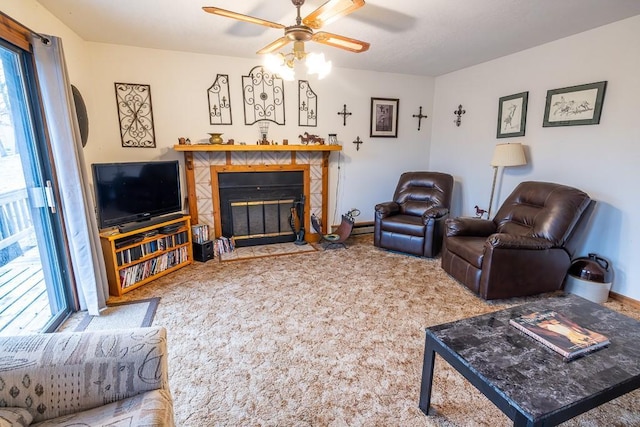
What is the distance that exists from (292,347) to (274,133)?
115 inches

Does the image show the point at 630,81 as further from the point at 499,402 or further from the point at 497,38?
A: the point at 499,402

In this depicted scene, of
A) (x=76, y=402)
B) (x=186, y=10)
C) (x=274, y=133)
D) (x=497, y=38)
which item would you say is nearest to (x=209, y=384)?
(x=76, y=402)

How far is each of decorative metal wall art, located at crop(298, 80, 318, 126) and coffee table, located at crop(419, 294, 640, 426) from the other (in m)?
3.38

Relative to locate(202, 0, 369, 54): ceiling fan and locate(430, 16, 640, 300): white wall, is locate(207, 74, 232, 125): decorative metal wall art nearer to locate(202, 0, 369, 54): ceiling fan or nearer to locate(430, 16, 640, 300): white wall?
locate(202, 0, 369, 54): ceiling fan

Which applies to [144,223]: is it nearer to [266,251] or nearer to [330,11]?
[266,251]

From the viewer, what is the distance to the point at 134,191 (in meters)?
3.01

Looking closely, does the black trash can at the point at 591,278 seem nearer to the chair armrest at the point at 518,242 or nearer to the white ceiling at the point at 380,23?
the chair armrest at the point at 518,242

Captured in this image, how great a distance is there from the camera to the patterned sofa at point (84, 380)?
1008mm

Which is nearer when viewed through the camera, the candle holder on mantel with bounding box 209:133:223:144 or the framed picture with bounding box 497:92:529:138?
the framed picture with bounding box 497:92:529:138

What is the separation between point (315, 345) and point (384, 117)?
3.61 meters

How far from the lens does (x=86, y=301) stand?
96.6 inches

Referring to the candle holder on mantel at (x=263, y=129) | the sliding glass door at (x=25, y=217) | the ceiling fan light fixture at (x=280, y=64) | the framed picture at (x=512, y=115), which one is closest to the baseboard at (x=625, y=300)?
the framed picture at (x=512, y=115)

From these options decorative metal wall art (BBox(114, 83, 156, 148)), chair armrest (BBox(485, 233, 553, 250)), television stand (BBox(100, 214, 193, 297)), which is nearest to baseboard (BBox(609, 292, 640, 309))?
chair armrest (BBox(485, 233, 553, 250))

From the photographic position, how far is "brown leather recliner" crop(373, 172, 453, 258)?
3713 mm
